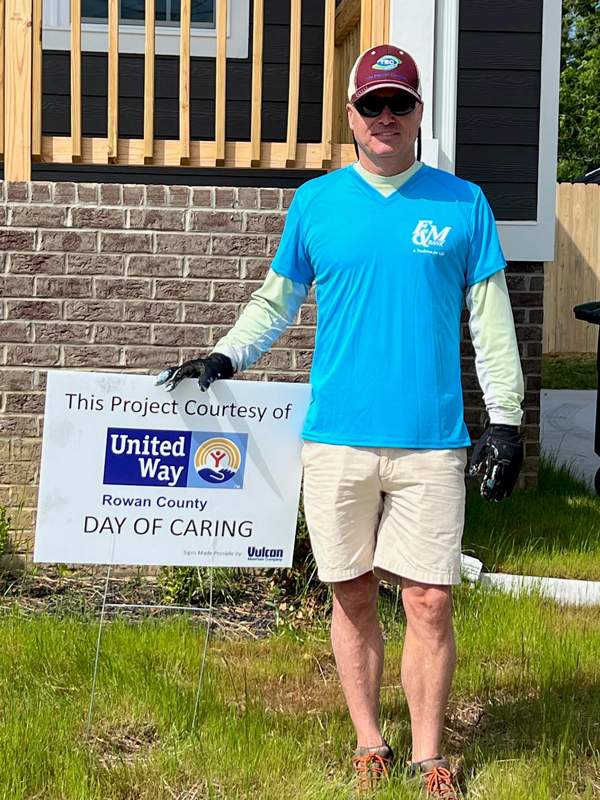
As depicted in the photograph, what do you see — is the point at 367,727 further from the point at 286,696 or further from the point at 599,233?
the point at 599,233

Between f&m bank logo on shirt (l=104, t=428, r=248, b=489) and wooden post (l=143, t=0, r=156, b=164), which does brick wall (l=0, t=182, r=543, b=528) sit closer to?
wooden post (l=143, t=0, r=156, b=164)

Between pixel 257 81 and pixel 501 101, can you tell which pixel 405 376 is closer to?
pixel 257 81

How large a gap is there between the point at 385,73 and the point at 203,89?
4.48 m

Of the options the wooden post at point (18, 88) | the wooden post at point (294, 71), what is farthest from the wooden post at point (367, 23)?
the wooden post at point (18, 88)

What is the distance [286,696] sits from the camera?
346 centimetres

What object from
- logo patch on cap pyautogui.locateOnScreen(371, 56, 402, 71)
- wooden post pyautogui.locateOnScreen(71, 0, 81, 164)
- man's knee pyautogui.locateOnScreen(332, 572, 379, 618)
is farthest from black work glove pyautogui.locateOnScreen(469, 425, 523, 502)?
wooden post pyautogui.locateOnScreen(71, 0, 81, 164)

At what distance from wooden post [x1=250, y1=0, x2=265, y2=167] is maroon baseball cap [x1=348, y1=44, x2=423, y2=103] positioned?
1916mm

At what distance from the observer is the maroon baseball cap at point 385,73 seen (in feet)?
8.92

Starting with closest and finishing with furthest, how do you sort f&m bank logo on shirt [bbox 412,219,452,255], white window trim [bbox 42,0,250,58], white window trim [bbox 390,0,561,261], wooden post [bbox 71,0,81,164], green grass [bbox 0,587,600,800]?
1. f&m bank logo on shirt [bbox 412,219,452,255]
2. green grass [bbox 0,587,600,800]
3. wooden post [bbox 71,0,81,164]
4. white window trim [bbox 390,0,561,261]
5. white window trim [bbox 42,0,250,58]

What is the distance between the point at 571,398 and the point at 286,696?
31.6 feet

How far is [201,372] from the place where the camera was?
2949 mm

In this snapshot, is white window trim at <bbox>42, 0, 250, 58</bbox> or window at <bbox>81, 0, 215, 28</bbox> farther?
window at <bbox>81, 0, 215, 28</bbox>

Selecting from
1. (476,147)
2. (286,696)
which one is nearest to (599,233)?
(476,147)

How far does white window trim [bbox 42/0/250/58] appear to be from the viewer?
265 inches
